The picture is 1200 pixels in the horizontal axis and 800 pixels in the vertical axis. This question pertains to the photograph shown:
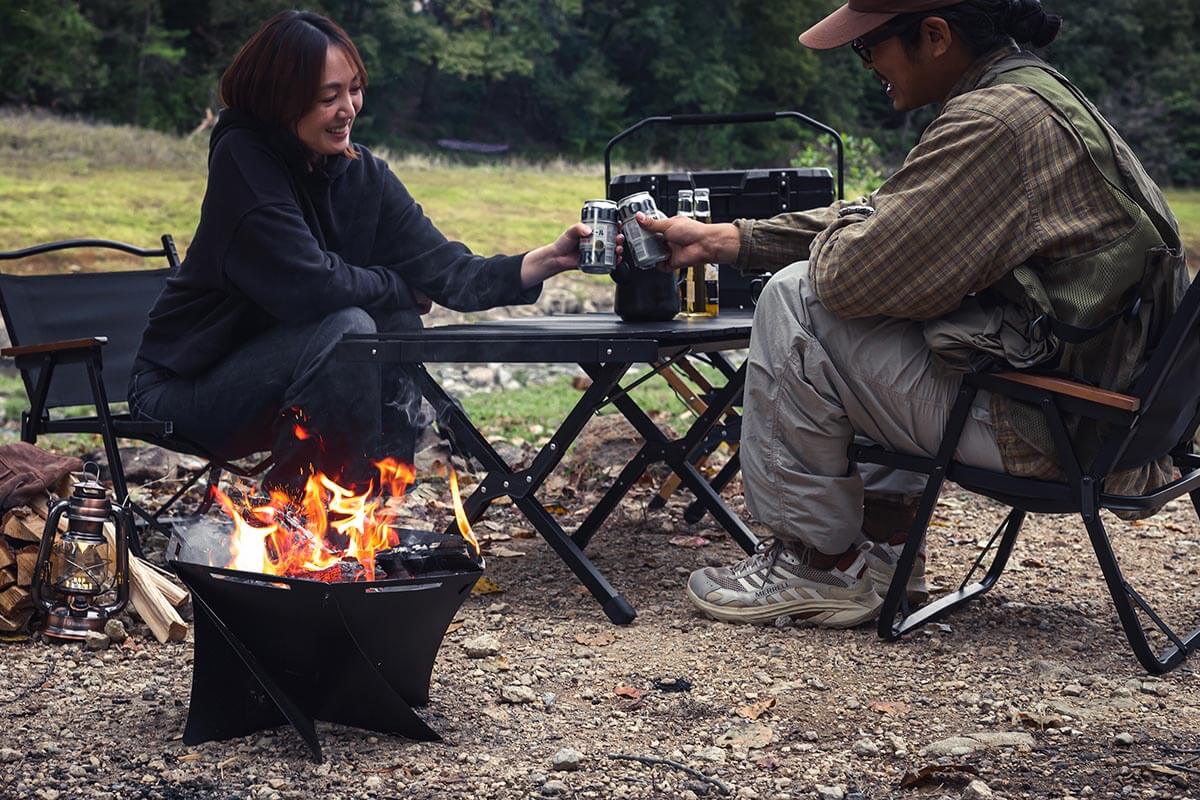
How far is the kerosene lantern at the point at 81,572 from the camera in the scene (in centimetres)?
340

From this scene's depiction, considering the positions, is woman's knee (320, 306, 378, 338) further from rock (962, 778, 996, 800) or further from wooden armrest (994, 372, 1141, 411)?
rock (962, 778, 996, 800)

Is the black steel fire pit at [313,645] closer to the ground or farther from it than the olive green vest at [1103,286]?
closer to the ground

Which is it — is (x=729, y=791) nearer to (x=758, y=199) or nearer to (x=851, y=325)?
(x=851, y=325)

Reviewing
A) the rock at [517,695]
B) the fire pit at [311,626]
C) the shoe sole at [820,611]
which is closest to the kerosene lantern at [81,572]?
the fire pit at [311,626]

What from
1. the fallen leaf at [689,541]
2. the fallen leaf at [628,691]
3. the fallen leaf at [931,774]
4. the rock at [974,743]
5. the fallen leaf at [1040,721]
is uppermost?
the fallen leaf at [931,774]

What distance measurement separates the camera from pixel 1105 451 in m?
2.96

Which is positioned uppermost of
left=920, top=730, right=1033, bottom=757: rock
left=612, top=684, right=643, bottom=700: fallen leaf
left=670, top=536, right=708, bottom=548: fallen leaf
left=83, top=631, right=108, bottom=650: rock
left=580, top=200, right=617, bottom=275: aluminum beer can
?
left=580, top=200, right=617, bottom=275: aluminum beer can

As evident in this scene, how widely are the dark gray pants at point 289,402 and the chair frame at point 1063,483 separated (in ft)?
4.25

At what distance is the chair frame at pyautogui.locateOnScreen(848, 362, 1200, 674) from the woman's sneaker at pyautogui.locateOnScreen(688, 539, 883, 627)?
0.13 m

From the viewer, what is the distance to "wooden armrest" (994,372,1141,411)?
286 cm

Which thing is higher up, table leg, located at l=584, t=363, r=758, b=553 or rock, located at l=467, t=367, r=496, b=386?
table leg, located at l=584, t=363, r=758, b=553

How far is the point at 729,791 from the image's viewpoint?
2.47m

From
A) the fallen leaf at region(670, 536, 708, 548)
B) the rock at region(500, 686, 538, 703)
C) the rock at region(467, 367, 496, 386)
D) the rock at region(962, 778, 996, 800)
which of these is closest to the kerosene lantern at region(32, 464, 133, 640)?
the rock at region(500, 686, 538, 703)

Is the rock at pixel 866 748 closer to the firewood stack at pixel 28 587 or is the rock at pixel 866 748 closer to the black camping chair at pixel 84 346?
the firewood stack at pixel 28 587
